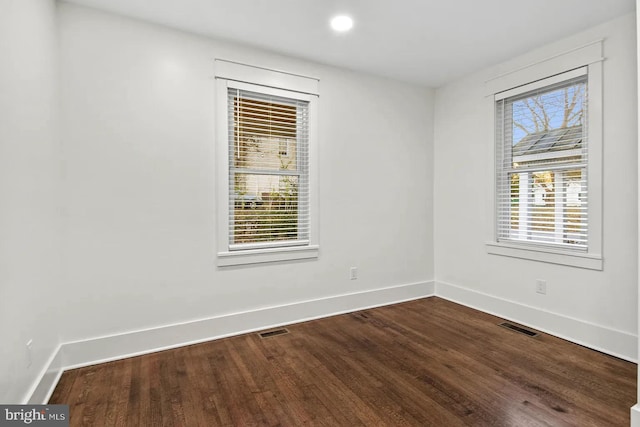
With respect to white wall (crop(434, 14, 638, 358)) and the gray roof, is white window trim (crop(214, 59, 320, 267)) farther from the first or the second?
the gray roof

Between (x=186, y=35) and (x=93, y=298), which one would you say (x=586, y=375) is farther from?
(x=186, y=35)

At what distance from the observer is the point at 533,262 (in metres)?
3.24

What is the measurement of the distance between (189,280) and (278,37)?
2207 mm

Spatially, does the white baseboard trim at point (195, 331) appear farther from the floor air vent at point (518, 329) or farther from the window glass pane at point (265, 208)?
the floor air vent at point (518, 329)

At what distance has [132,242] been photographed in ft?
8.76

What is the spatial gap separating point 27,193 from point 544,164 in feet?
12.8

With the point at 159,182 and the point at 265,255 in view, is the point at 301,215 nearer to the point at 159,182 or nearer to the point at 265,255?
the point at 265,255

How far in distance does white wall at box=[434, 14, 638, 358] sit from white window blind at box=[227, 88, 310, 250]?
180cm

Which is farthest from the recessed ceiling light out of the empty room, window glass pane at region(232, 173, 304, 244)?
window glass pane at region(232, 173, 304, 244)

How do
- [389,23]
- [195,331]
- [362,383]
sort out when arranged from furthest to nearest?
[195,331]
[389,23]
[362,383]

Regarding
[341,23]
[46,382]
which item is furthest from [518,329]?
[46,382]

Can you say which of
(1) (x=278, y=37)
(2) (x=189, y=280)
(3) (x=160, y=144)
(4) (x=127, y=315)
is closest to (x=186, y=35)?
(1) (x=278, y=37)

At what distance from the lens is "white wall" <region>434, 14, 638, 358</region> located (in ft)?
8.49

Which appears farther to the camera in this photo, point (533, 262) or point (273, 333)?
point (533, 262)
